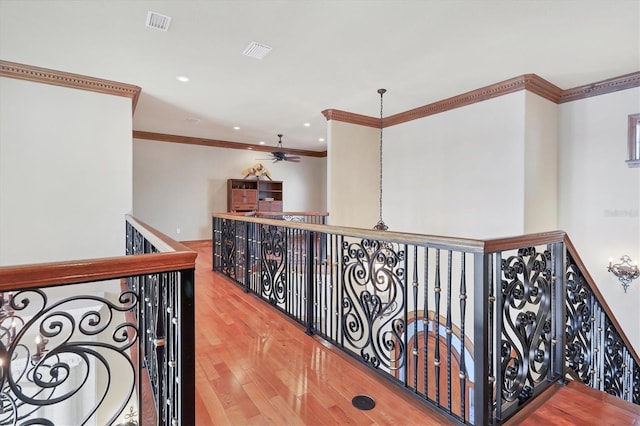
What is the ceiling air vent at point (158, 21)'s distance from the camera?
2.79 metres

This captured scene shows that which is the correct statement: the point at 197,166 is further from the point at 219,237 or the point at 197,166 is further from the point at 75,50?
the point at 75,50

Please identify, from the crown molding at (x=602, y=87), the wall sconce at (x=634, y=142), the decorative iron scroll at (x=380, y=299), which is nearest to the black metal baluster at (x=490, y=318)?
the decorative iron scroll at (x=380, y=299)

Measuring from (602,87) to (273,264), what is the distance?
4981 mm

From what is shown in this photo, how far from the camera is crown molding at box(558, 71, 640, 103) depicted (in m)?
4.00

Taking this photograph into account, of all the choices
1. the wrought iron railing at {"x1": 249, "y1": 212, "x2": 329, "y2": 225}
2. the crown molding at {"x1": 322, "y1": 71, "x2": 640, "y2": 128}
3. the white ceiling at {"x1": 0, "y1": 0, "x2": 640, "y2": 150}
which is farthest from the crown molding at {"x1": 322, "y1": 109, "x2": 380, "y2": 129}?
the wrought iron railing at {"x1": 249, "y1": 212, "x2": 329, "y2": 225}

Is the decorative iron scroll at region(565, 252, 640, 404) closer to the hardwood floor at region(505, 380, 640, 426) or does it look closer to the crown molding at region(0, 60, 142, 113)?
the hardwood floor at region(505, 380, 640, 426)

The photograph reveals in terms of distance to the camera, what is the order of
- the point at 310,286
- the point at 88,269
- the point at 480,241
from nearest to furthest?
the point at 88,269, the point at 480,241, the point at 310,286

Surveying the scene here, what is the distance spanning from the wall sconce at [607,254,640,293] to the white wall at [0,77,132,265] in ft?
22.1

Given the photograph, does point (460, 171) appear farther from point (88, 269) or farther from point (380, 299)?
point (88, 269)

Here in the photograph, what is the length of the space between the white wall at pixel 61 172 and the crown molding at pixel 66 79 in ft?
0.22

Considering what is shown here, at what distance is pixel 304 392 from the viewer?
1.93 metres

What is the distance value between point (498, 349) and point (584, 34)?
3365mm

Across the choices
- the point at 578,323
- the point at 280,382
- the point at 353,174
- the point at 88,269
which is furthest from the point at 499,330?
the point at 353,174

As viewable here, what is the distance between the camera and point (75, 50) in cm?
341
